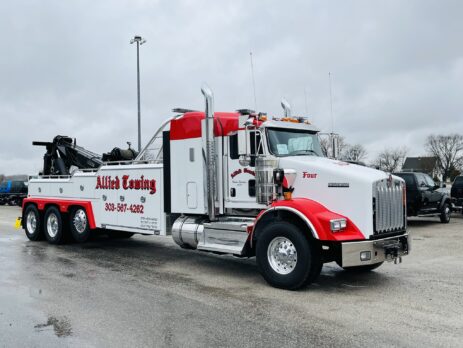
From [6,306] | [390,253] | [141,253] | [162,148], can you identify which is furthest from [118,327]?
[141,253]

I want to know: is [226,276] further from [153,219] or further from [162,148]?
[162,148]

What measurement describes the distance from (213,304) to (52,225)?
26.5 feet

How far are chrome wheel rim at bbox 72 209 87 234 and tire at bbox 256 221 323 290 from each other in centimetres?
606

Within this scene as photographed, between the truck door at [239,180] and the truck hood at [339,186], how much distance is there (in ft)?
2.21

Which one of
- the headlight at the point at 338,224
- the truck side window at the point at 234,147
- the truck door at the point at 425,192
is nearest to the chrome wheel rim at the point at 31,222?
the truck side window at the point at 234,147

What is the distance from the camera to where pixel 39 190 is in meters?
13.8

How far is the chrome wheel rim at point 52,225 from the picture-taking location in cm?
1292

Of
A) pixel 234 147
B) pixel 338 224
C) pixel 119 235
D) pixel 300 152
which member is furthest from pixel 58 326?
pixel 119 235

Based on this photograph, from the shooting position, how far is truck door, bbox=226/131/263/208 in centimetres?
841

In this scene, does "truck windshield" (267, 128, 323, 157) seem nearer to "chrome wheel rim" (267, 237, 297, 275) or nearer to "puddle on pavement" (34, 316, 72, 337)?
"chrome wheel rim" (267, 237, 297, 275)

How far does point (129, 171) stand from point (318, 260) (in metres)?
5.33

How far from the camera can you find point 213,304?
21.5ft

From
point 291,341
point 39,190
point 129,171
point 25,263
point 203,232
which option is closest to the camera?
point 291,341

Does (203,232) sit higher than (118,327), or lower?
higher
